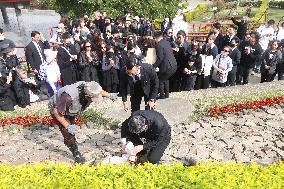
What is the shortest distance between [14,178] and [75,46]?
6.10 m

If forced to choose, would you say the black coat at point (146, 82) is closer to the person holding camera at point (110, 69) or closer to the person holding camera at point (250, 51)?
the person holding camera at point (110, 69)

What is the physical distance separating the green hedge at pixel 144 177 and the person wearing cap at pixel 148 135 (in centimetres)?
64

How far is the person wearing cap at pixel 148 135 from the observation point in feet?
20.1

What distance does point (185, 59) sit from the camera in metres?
11.0

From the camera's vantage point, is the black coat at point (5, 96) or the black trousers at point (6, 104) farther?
the black trousers at point (6, 104)

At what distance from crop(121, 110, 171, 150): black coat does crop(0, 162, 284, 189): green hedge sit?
2.26 feet

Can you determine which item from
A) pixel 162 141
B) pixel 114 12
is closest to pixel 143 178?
pixel 162 141

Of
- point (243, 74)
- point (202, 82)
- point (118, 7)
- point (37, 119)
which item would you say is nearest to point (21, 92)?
point (37, 119)

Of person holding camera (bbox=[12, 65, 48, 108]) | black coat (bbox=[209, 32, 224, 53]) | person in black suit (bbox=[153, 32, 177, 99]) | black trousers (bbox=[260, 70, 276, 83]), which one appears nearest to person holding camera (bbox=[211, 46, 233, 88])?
black coat (bbox=[209, 32, 224, 53])

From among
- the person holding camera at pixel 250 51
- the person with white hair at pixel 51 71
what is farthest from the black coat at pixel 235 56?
the person with white hair at pixel 51 71

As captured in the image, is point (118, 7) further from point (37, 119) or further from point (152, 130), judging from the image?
point (152, 130)

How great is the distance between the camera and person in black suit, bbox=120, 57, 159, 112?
296 inches

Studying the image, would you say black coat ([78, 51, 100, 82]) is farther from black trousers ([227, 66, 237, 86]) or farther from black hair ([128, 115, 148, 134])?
black hair ([128, 115, 148, 134])

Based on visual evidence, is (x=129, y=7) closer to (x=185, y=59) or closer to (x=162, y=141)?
(x=185, y=59)
